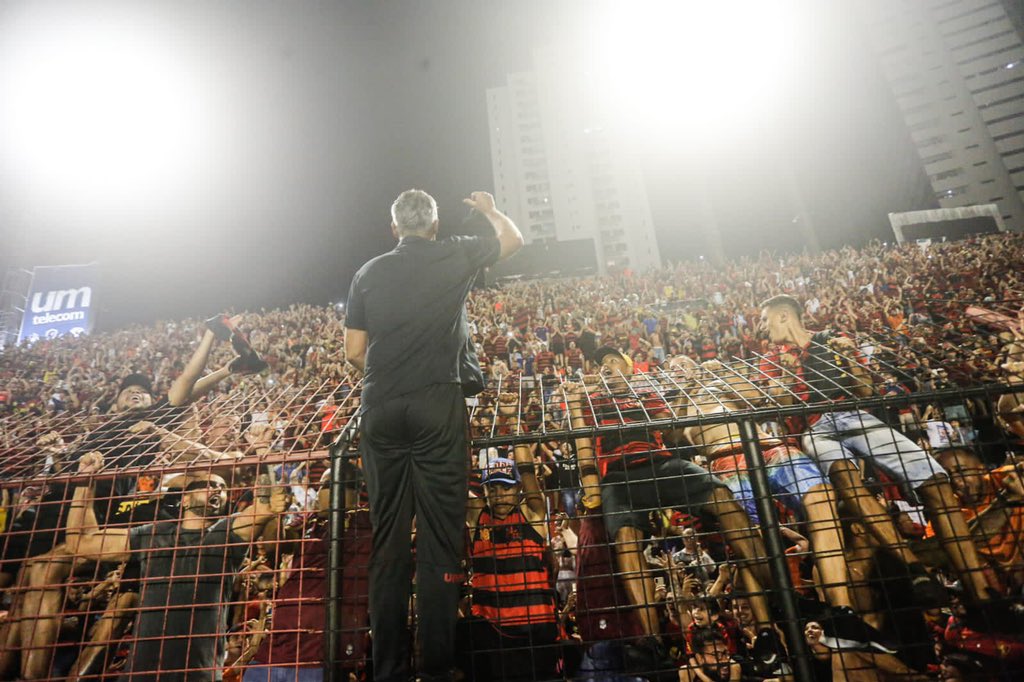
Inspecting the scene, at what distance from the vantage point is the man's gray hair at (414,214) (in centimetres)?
207

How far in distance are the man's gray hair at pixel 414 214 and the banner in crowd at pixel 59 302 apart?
22504 millimetres

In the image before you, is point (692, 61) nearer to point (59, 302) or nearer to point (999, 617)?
point (999, 617)

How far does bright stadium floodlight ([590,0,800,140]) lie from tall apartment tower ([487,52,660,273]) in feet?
25.3

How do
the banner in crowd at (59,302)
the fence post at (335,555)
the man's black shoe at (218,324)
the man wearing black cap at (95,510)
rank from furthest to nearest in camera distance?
the banner in crowd at (59,302) < the man's black shoe at (218,324) < the man wearing black cap at (95,510) < the fence post at (335,555)

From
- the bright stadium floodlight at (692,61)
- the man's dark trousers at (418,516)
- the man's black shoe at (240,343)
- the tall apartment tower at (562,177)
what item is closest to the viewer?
the man's dark trousers at (418,516)

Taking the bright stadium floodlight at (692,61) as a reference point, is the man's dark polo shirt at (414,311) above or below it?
below

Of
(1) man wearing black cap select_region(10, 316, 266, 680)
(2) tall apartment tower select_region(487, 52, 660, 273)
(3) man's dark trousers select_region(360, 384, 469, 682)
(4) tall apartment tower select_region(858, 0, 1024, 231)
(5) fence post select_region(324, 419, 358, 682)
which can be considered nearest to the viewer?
(3) man's dark trousers select_region(360, 384, 469, 682)

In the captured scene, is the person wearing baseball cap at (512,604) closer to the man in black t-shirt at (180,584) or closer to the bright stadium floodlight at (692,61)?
the man in black t-shirt at (180,584)

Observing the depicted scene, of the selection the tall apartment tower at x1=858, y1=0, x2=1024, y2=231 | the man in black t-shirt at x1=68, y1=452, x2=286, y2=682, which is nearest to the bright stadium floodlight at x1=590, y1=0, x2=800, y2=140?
the tall apartment tower at x1=858, y1=0, x2=1024, y2=231

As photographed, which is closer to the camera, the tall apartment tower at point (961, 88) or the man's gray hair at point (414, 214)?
the man's gray hair at point (414, 214)

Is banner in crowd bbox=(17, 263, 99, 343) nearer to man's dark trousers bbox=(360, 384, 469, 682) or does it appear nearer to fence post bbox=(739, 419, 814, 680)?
man's dark trousers bbox=(360, 384, 469, 682)

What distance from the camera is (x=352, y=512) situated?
208 centimetres

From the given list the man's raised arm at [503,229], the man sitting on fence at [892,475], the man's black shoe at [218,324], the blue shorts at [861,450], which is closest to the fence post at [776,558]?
the man sitting on fence at [892,475]

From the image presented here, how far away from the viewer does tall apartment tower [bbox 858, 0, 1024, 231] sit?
12.1 metres
